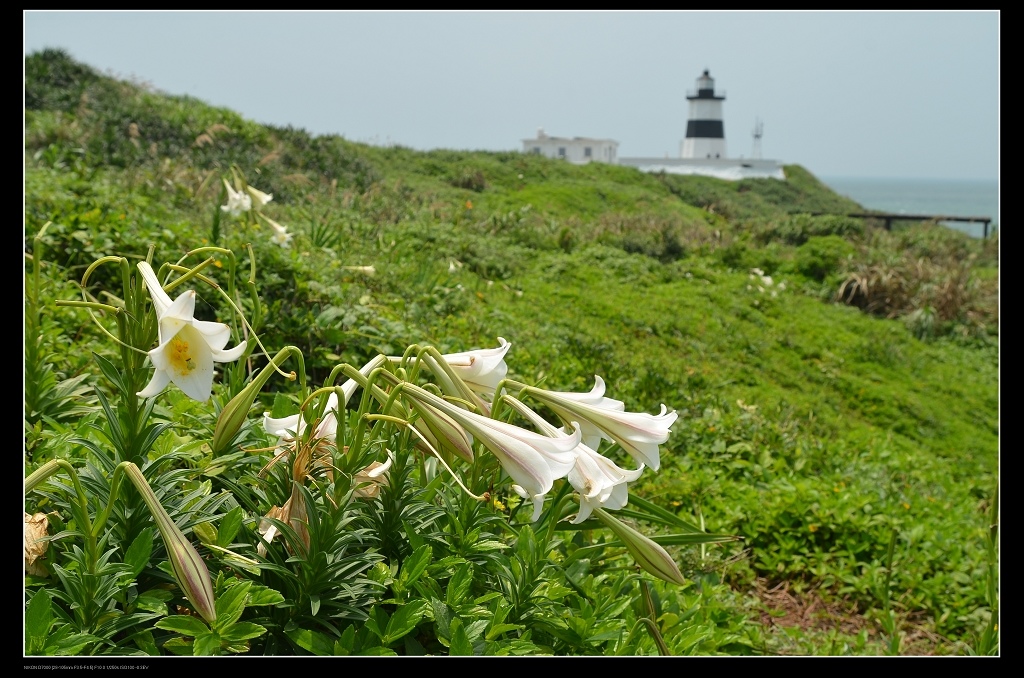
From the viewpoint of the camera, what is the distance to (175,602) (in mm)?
1393

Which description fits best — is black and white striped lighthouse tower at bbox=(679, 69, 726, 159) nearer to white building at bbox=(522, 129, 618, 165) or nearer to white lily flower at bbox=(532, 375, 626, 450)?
white building at bbox=(522, 129, 618, 165)

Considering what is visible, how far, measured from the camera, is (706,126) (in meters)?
42.5

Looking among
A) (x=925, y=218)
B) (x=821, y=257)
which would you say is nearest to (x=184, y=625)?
(x=821, y=257)

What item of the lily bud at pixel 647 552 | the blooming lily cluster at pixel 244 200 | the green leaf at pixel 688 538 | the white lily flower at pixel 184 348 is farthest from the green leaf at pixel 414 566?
the blooming lily cluster at pixel 244 200

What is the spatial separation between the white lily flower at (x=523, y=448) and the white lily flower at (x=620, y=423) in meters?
0.10

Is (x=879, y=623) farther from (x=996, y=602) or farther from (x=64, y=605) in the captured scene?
(x=64, y=605)

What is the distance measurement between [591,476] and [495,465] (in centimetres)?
27

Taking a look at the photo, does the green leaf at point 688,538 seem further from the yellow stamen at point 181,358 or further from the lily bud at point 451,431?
the yellow stamen at point 181,358

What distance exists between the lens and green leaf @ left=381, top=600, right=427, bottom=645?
Result: 1.34 metres

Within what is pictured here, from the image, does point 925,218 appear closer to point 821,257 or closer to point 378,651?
point 821,257

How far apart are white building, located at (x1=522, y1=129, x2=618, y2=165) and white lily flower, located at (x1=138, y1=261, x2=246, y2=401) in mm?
30803

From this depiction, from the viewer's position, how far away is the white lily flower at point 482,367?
1.38m

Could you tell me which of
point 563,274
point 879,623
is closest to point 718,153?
point 563,274
